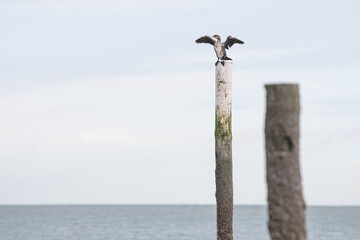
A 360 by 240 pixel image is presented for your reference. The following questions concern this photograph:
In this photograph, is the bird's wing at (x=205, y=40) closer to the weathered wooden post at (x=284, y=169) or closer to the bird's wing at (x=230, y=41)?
the bird's wing at (x=230, y=41)

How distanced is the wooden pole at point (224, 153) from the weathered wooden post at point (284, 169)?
15.6 feet

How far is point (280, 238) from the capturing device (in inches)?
418

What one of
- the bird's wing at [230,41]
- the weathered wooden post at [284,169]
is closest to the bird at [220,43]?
the bird's wing at [230,41]

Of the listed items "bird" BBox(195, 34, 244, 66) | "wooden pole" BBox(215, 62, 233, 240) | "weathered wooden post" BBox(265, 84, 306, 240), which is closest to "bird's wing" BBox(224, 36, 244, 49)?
"bird" BBox(195, 34, 244, 66)

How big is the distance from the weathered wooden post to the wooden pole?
188 inches

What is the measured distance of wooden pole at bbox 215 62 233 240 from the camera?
1548 centimetres

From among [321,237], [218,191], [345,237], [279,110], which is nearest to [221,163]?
[218,191]

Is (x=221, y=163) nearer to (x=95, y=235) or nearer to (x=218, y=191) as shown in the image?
(x=218, y=191)

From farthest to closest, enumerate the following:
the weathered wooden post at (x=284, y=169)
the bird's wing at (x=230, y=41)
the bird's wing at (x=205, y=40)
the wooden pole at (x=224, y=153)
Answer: the bird's wing at (x=205, y=40)
the bird's wing at (x=230, y=41)
the wooden pole at (x=224, y=153)
the weathered wooden post at (x=284, y=169)

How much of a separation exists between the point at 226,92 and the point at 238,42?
190 cm

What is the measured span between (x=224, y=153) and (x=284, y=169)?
5.05 m

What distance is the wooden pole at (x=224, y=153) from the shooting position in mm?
15484

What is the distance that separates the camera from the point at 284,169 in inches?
416

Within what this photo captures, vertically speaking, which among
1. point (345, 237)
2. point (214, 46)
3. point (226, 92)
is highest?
point (214, 46)
